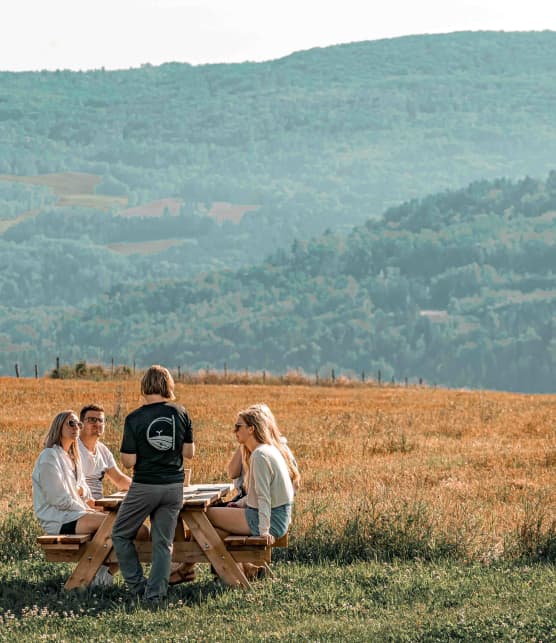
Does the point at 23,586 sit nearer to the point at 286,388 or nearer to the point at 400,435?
the point at 400,435

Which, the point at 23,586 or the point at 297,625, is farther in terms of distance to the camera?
the point at 23,586

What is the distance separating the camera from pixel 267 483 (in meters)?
12.1

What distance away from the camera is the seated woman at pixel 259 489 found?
476 inches

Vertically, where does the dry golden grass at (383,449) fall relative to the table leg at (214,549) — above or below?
below

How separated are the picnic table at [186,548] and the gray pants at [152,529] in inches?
7.9

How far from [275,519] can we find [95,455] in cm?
206

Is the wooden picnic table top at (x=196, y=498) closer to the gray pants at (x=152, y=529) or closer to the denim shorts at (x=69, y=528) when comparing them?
the gray pants at (x=152, y=529)

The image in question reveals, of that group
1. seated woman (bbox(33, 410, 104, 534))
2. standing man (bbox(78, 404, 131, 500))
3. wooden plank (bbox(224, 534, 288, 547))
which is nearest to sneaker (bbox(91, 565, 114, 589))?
seated woman (bbox(33, 410, 104, 534))

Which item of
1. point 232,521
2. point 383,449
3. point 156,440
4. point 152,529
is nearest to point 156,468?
point 156,440

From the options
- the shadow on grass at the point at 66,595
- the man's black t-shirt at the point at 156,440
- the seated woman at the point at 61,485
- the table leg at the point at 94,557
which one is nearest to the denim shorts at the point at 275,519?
the shadow on grass at the point at 66,595

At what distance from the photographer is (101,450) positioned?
13383mm

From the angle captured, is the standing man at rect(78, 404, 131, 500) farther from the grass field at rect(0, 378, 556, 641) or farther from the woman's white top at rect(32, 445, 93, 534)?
the grass field at rect(0, 378, 556, 641)

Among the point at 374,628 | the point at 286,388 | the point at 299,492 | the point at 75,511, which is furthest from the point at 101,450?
the point at 286,388

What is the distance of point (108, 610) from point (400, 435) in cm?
1970
